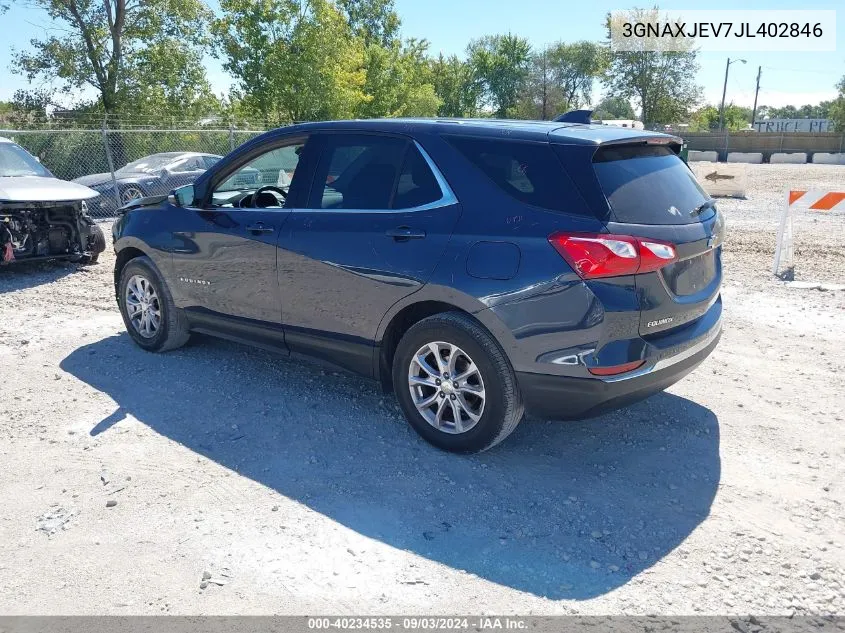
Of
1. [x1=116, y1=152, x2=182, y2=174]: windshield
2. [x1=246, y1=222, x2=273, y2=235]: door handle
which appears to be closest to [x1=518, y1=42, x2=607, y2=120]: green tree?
[x1=116, y1=152, x2=182, y2=174]: windshield

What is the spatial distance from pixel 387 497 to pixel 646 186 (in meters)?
2.15

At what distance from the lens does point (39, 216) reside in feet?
28.3

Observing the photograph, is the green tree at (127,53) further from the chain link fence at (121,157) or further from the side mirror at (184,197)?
the side mirror at (184,197)

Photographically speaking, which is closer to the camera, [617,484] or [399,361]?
[617,484]

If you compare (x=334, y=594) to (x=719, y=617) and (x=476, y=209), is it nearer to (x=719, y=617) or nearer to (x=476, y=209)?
(x=719, y=617)

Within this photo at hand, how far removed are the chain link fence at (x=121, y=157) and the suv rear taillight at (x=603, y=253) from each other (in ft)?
41.8

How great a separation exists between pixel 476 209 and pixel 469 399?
1.06 metres

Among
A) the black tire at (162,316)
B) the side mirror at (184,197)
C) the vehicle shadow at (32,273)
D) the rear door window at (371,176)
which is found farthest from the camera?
the vehicle shadow at (32,273)

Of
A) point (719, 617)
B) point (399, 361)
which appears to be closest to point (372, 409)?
point (399, 361)

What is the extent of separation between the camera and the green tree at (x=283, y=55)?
25.5 meters

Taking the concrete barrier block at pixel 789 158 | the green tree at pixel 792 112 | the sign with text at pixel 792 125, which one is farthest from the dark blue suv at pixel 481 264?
the green tree at pixel 792 112

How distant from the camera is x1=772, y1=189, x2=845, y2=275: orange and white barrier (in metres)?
8.23

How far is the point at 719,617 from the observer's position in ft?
8.71

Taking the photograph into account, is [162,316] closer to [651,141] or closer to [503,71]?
[651,141]
